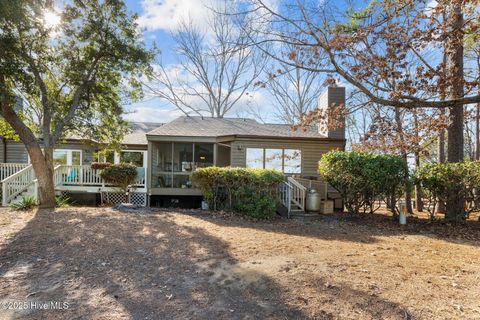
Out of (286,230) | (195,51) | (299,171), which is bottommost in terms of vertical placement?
(286,230)

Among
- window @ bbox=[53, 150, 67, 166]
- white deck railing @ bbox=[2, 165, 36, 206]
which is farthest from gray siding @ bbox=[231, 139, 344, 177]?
window @ bbox=[53, 150, 67, 166]

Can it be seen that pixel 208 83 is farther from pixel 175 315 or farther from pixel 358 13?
pixel 175 315

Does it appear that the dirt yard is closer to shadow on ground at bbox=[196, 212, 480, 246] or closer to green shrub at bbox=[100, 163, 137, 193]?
shadow on ground at bbox=[196, 212, 480, 246]

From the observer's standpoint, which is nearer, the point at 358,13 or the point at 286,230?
the point at 286,230

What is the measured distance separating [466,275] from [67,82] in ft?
36.9

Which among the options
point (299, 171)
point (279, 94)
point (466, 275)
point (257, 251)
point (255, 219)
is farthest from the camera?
point (279, 94)

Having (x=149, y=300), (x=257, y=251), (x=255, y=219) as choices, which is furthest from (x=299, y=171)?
(x=149, y=300)

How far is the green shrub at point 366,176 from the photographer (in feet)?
27.6

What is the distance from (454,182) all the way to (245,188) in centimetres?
565

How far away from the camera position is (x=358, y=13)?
793cm

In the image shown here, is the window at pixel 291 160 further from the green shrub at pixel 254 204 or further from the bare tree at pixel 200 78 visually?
the bare tree at pixel 200 78

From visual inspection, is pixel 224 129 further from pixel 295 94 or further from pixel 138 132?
pixel 295 94

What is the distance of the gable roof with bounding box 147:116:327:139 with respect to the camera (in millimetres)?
12344

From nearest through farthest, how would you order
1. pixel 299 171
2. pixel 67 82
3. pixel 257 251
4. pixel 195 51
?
pixel 257 251
pixel 67 82
pixel 299 171
pixel 195 51
